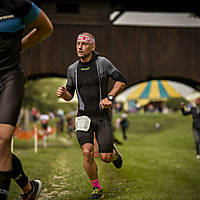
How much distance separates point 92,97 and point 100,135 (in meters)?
0.60

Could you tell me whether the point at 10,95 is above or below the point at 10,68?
below

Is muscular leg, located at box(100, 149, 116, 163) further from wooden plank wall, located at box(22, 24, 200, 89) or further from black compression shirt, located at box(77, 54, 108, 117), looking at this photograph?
wooden plank wall, located at box(22, 24, 200, 89)

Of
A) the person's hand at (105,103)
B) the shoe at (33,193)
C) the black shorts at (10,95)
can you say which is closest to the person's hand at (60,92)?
the person's hand at (105,103)

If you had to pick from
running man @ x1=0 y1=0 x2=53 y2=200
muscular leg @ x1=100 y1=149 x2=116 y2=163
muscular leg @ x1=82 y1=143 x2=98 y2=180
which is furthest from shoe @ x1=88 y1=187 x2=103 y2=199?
running man @ x1=0 y1=0 x2=53 y2=200

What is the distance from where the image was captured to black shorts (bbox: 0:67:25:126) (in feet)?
11.0

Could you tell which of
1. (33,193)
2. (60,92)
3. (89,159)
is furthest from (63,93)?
(33,193)

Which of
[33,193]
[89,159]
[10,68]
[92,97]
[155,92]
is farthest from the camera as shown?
[155,92]

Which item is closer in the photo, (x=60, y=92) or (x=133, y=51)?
(x=60, y=92)

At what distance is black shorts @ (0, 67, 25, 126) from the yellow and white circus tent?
32.3 m

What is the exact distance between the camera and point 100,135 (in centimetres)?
512

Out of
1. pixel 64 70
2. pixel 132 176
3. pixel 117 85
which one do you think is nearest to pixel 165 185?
pixel 132 176

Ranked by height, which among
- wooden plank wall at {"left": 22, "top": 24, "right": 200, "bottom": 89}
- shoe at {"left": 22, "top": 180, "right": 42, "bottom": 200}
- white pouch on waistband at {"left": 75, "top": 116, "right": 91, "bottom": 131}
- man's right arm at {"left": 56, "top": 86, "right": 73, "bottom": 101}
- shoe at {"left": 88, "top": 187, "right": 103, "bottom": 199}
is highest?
wooden plank wall at {"left": 22, "top": 24, "right": 200, "bottom": 89}

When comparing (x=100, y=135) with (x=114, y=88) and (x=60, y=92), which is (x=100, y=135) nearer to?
(x=114, y=88)

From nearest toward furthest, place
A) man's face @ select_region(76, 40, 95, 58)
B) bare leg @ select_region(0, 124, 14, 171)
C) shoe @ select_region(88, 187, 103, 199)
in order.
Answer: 1. bare leg @ select_region(0, 124, 14, 171)
2. shoe @ select_region(88, 187, 103, 199)
3. man's face @ select_region(76, 40, 95, 58)
